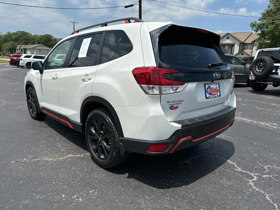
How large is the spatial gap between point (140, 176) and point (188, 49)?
1651 millimetres

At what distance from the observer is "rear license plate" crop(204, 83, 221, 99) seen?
8.04ft

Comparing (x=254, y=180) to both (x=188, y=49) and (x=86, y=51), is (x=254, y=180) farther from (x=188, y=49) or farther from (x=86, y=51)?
(x=86, y=51)

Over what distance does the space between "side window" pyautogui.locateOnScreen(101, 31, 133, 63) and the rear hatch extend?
0.34 meters

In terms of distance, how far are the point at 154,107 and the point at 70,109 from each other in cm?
164

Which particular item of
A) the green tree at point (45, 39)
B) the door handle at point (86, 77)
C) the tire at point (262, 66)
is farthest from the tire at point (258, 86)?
the green tree at point (45, 39)

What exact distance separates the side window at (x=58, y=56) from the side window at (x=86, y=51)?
11.4 inches

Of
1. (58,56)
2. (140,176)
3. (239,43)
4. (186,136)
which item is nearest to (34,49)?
(239,43)

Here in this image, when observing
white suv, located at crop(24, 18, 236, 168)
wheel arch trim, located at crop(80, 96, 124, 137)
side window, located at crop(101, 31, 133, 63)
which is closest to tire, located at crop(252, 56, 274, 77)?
white suv, located at crop(24, 18, 236, 168)

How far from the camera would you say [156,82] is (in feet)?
6.74

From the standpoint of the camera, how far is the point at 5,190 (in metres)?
2.31

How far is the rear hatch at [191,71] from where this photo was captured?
2.14 metres

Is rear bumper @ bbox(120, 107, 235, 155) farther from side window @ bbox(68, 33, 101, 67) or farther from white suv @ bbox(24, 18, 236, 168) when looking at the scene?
side window @ bbox(68, 33, 101, 67)

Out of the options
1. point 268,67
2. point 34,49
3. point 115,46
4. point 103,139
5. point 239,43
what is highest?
point 34,49

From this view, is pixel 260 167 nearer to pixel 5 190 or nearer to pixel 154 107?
pixel 154 107
